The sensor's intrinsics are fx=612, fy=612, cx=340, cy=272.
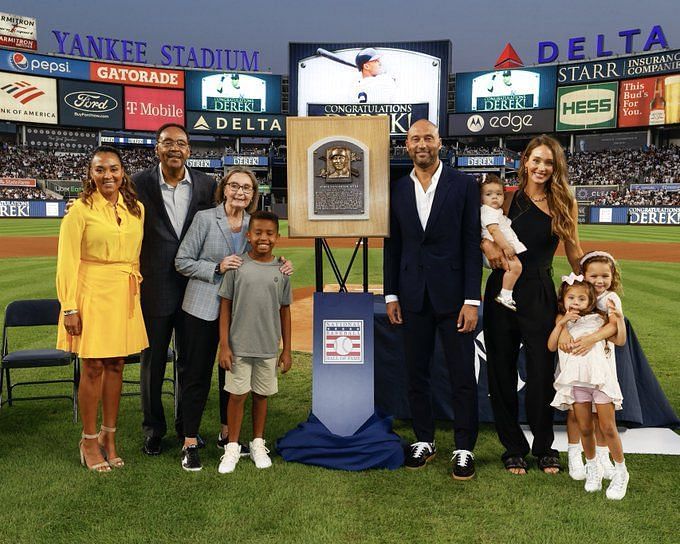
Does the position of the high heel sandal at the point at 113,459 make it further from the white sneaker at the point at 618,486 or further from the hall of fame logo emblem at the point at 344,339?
the white sneaker at the point at 618,486

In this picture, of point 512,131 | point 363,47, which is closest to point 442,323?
point 363,47

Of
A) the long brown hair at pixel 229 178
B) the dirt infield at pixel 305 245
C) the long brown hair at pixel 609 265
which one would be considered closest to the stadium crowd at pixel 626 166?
the dirt infield at pixel 305 245

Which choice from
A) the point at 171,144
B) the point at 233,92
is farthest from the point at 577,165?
the point at 171,144

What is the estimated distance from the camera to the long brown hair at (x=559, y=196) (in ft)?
12.1

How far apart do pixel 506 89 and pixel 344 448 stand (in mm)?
53171

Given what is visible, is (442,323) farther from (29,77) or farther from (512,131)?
(29,77)

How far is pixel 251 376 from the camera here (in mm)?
3943

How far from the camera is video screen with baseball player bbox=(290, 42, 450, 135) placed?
48250 millimetres

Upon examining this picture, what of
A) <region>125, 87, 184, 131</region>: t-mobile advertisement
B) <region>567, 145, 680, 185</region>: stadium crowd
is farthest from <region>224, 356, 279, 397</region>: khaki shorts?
<region>125, 87, 184, 131</region>: t-mobile advertisement

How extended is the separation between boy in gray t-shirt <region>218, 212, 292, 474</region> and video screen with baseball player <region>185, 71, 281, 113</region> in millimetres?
53845

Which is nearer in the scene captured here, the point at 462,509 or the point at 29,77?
the point at 462,509

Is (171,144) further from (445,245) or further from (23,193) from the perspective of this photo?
(23,193)

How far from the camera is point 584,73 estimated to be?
167 feet

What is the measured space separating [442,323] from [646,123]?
5345 centimetres
